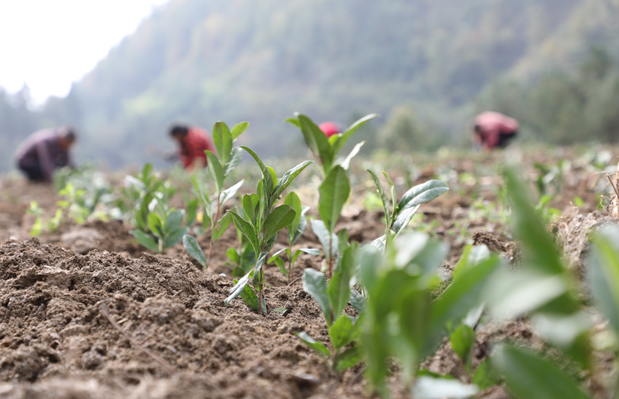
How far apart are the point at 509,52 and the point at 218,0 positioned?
86226mm

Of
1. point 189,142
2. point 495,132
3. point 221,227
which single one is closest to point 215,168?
point 221,227

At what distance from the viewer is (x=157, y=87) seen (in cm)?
11131

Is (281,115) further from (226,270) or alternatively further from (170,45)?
(226,270)

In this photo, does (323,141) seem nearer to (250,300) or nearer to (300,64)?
(250,300)

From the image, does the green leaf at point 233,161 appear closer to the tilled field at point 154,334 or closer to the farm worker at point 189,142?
the tilled field at point 154,334

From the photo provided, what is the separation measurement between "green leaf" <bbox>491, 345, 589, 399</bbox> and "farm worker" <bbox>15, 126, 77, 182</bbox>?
32.0 feet

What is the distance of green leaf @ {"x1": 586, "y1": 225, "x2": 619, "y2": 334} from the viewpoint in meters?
0.51

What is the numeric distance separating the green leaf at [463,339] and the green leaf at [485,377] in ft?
0.13

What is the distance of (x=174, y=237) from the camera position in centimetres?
192

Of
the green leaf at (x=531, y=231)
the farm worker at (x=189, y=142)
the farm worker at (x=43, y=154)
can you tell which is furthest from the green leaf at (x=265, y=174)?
the farm worker at (x=189, y=142)

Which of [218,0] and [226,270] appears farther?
[218,0]

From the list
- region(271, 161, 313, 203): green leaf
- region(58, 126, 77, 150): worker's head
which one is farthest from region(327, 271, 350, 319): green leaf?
region(58, 126, 77, 150): worker's head

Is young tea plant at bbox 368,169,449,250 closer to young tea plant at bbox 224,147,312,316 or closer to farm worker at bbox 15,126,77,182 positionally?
young tea plant at bbox 224,147,312,316

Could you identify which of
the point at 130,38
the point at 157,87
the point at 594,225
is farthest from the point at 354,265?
the point at 130,38
